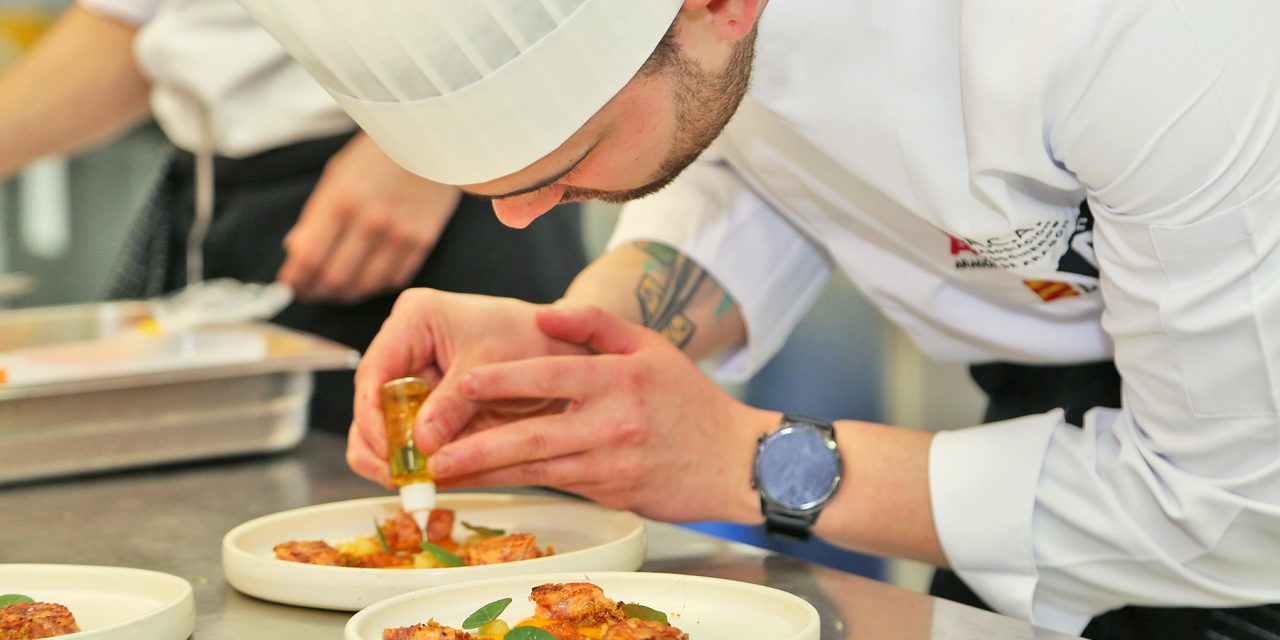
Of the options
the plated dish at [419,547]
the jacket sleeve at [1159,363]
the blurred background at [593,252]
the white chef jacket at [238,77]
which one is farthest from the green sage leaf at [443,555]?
the blurred background at [593,252]

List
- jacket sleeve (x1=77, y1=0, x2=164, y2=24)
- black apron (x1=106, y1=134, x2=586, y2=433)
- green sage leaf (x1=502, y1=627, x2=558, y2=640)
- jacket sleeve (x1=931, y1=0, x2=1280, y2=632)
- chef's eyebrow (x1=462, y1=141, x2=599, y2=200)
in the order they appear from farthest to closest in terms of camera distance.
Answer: jacket sleeve (x1=77, y1=0, x2=164, y2=24) < black apron (x1=106, y1=134, x2=586, y2=433) < chef's eyebrow (x1=462, y1=141, x2=599, y2=200) < jacket sleeve (x1=931, y1=0, x2=1280, y2=632) < green sage leaf (x1=502, y1=627, x2=558, y2=640)

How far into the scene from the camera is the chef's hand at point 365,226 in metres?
2.02

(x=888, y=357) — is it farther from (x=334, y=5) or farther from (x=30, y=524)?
(x=334, y=5)

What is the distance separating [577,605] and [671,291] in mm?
681

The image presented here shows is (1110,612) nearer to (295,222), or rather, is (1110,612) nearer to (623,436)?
(623,436)

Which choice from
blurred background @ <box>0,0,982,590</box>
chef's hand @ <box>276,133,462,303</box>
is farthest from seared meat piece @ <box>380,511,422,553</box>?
blurred background @ <box>0,0,982,590</box>

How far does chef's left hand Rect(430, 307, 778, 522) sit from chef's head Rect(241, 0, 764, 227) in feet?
0.56

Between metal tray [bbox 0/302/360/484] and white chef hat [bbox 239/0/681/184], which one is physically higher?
white chef hat [bbox 239/0/681/184]

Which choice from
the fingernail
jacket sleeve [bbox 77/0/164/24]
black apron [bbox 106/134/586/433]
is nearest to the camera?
the fingernail

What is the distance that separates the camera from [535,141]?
1.05 m

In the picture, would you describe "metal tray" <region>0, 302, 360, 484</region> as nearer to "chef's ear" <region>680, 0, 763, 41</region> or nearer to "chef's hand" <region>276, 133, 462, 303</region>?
"chef's hand" <region>276, 133, 462, 303</region>

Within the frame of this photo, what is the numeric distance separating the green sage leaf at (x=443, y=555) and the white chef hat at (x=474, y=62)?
0.31m

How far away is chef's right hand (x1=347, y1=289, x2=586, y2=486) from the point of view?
4.27 feet

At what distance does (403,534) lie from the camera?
47.2 inches
